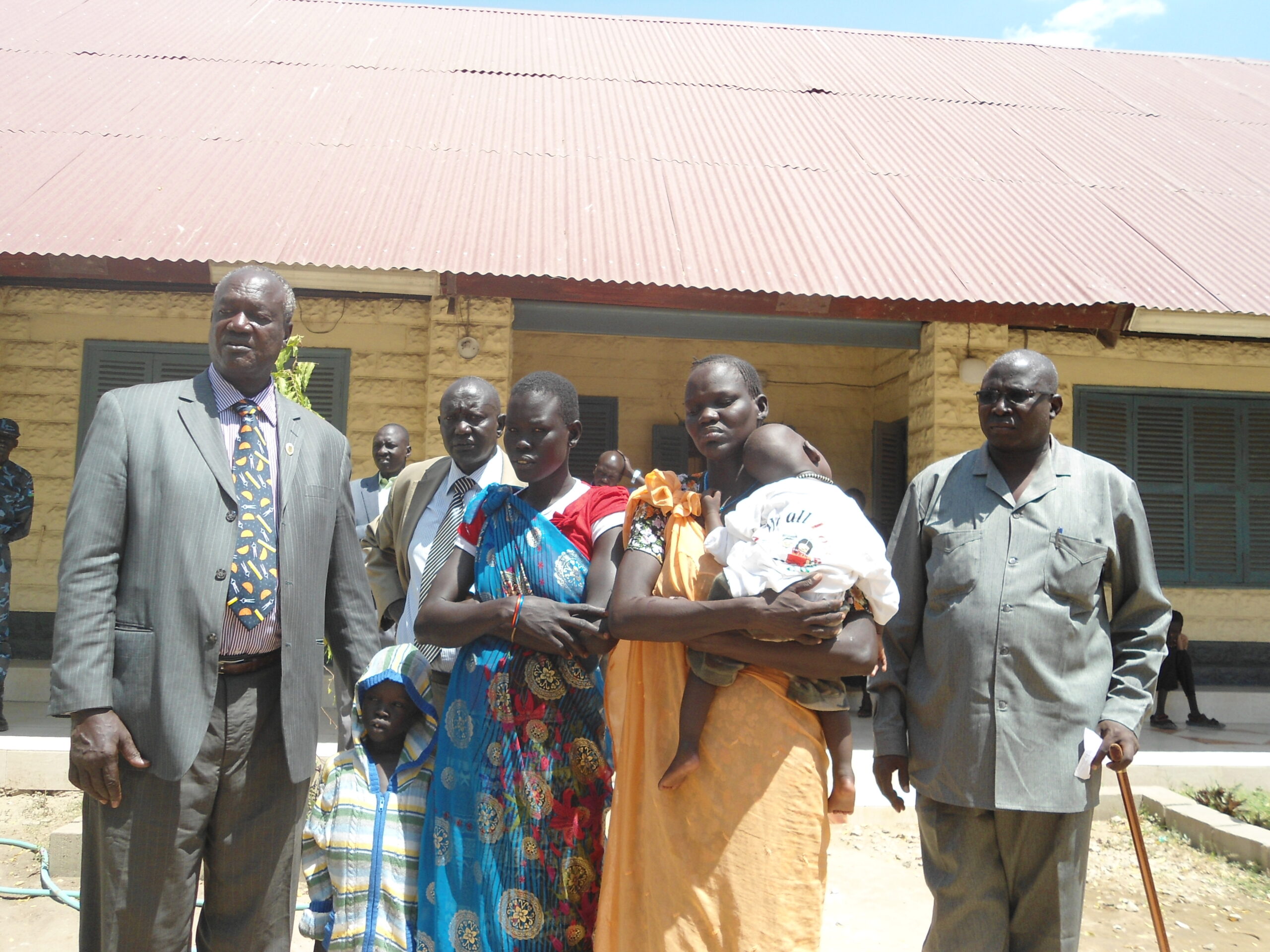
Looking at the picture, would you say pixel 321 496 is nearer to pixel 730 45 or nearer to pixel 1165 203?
pixel 1165 203

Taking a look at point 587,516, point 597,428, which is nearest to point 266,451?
point 587,516

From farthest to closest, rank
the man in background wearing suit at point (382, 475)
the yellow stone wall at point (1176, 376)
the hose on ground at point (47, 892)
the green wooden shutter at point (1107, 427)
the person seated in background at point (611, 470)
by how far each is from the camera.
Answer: the green wooden shutter at point (1107, 427)
the yellow stone wall at point (1176, 376)
the person seated in background at point (611, 470)
the man in background wearing suit at point (382, 475)
the hose on ground at point (47, 892)

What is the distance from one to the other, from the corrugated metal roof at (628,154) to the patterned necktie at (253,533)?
A: 12.2 ft

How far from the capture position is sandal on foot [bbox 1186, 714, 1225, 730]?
7.54 m

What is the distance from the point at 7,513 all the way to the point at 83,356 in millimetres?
1643

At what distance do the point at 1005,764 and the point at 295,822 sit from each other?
182cm

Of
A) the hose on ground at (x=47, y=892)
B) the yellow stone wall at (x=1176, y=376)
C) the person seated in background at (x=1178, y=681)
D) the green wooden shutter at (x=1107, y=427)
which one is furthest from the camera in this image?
the green wooden shutter at (x=1107, y=427)

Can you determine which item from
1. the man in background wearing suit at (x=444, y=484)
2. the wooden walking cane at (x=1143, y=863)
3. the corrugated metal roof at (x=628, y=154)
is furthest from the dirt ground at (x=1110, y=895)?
the corrugated metal roof at (x=628, y=154)

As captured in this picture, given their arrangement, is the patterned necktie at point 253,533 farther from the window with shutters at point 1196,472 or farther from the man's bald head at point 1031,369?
the window with shutters at point 1196,472

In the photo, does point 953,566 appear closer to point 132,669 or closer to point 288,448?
point 288,448

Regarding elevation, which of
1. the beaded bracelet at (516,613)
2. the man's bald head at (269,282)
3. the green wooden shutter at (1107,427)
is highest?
the green wooden shutter at (1107,427)

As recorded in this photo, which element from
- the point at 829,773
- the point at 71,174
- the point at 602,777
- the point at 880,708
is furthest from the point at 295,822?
the point at 71,174

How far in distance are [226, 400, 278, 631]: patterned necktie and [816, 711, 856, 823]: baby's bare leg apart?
1.37 metres

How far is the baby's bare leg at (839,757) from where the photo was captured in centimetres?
231
